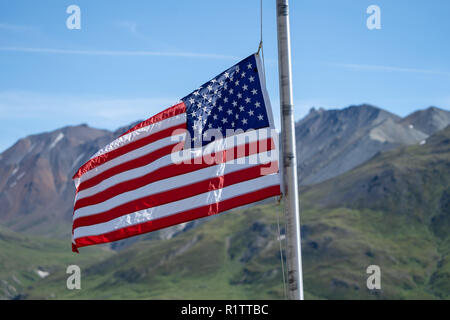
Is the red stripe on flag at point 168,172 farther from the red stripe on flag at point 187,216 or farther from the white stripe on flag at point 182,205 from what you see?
the red stripe on flag at point 187,216

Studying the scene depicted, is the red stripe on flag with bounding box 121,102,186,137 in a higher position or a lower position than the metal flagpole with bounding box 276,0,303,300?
higher

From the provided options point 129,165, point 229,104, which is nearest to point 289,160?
point 229,104

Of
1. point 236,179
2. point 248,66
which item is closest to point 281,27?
point 248,66

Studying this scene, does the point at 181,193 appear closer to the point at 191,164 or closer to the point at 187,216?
the point at 187,216

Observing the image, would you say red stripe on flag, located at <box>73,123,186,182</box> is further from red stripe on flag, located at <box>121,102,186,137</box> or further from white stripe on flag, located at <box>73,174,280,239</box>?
white stripe on flag, located at <box>73,174,280,239</box>

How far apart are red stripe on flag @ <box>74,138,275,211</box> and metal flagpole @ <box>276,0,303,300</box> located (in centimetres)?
Result: 282

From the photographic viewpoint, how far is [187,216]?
1894 centimetres

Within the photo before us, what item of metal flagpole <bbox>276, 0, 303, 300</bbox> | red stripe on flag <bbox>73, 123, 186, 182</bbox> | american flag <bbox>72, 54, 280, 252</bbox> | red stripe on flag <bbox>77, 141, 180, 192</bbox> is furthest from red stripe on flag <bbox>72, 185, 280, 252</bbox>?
red stripe on flag <bbox>73, 123, 186, 182</bbox>

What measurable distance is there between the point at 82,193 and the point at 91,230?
1576mm

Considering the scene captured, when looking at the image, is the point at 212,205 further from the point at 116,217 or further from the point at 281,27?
the point at 281,27

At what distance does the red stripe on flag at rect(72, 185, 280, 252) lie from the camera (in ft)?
58.8

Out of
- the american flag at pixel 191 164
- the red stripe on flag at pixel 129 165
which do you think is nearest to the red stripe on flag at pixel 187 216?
the american flag at pixel 191 164

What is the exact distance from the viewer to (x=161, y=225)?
18.9 meters

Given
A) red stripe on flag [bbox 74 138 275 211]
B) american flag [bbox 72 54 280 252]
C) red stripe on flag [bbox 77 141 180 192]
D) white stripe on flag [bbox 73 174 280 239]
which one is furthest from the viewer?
red stripe on flag [bbox 77 141 180 192]
